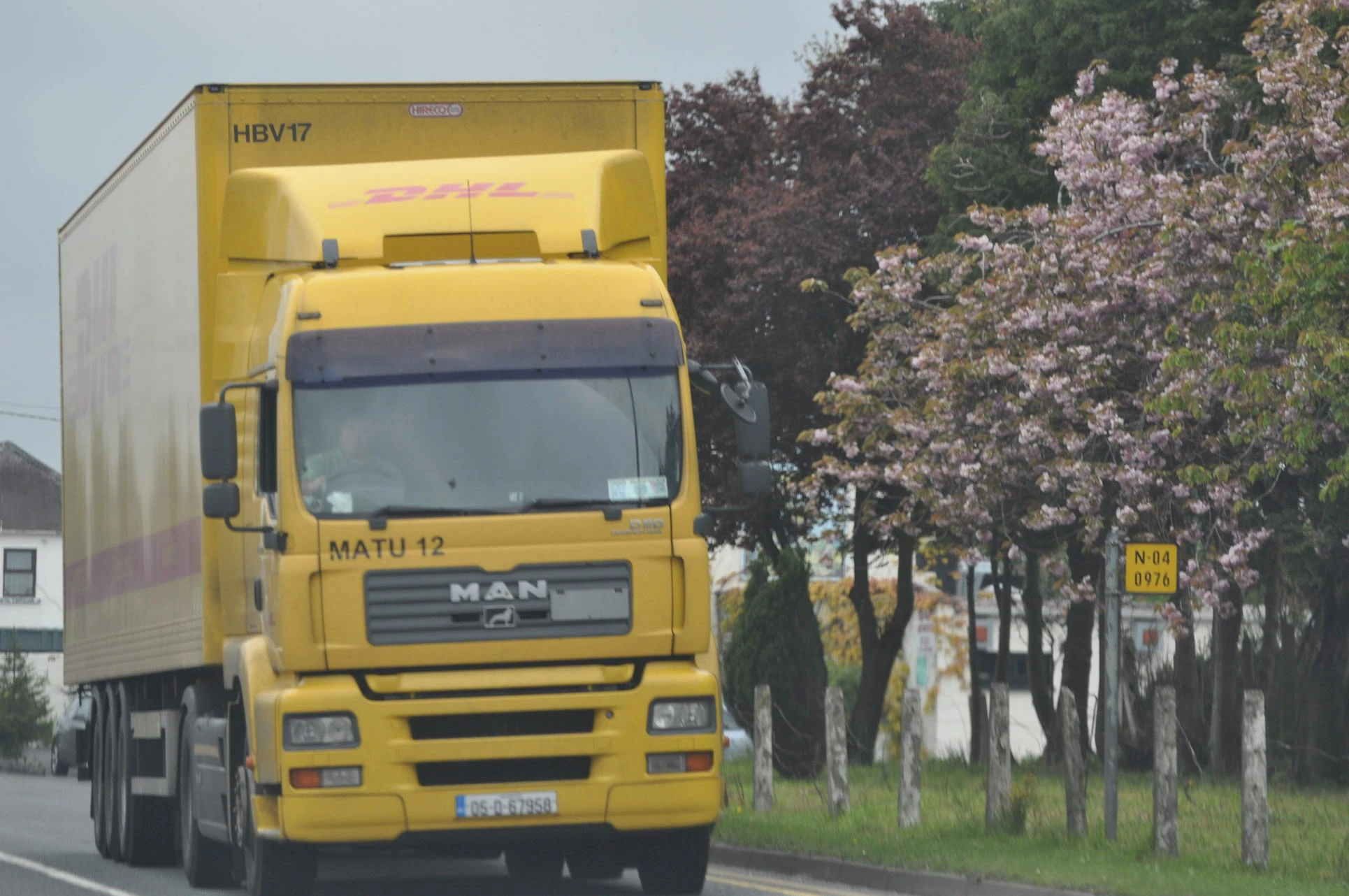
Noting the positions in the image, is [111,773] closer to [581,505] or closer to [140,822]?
[140,822]

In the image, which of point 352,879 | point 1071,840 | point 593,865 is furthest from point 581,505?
point 1071,840

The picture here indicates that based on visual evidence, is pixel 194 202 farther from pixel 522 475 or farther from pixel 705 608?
pixel 705 608

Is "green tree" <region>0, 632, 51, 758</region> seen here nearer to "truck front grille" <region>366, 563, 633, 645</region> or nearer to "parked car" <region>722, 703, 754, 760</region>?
"parked car" <region>722, 703, 754, 760</region>

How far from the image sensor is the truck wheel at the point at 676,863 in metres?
13.4

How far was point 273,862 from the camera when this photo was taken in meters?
12.6

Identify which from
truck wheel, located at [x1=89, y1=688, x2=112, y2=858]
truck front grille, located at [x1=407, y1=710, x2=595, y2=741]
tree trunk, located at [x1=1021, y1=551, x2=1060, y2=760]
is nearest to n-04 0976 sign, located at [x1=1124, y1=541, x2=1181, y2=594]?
truck front grille, located at [x1=407, y1=710, x2=595, y2=741]

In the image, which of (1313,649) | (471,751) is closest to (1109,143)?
(1313,649)

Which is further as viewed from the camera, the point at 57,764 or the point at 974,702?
the point at 57,764

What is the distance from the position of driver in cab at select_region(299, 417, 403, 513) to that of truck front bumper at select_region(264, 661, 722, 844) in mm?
941

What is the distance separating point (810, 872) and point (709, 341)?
1563cm

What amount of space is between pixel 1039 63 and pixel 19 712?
1418 inches

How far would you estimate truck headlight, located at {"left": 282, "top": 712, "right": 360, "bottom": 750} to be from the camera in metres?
11.7

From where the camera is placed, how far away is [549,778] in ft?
39.0

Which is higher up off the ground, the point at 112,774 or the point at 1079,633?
the point at 1079,633
